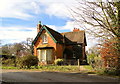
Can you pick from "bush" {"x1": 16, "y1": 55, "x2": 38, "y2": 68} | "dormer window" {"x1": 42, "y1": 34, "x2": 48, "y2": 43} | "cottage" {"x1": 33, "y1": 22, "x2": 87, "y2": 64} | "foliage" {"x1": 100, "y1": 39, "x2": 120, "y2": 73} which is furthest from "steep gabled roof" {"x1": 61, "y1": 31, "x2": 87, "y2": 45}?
"foliage" {"x1": 100, "y1": 39, "x2": 120, "y2": 73}

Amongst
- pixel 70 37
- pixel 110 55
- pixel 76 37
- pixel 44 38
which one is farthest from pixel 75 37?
pixel 110 55

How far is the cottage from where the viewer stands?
2611 centimetres

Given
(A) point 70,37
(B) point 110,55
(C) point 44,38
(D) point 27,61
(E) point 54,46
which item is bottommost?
(D) point 27,61

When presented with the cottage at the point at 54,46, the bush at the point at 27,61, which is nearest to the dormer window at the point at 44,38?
the cottage at the point at 54,46

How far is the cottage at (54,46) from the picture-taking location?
26109 millimetres

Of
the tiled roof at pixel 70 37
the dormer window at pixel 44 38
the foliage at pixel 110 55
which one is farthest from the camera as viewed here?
the tiled roof at pixel 70 37

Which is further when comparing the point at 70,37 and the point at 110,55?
the point at 70,37

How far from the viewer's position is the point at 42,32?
27.5 m

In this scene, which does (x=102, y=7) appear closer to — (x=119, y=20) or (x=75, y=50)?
(x=119, y=20)

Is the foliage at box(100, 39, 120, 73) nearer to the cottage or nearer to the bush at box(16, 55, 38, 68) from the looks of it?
the bush at box(16, 55, 38, 68)

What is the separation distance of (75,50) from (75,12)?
1830 cm

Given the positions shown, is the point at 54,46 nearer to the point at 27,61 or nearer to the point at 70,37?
the point at 70,37

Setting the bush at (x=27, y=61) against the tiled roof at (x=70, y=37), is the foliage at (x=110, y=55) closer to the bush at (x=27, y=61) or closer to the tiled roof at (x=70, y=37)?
the bush at (x=27, y=61)

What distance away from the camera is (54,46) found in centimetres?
2603
